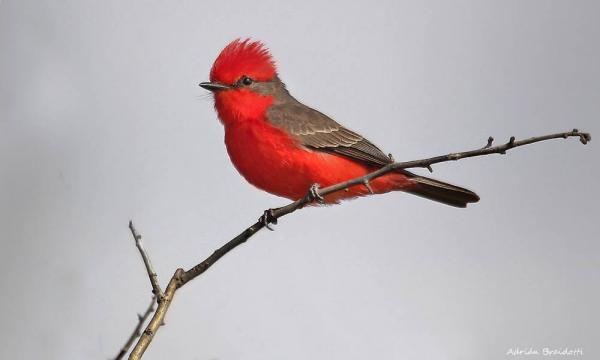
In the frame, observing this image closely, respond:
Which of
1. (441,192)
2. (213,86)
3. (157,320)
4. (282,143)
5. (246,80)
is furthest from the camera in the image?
(441,192)

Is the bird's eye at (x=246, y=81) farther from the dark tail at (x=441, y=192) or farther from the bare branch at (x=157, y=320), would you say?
the bare branch at (x=157, y=320)

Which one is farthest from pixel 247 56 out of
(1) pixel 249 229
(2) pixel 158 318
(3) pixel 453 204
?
(2) pixel 158 318

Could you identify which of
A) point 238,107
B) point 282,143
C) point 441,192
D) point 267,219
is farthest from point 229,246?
point 441,192

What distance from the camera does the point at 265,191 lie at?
4.93m

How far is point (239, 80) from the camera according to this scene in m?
5.16

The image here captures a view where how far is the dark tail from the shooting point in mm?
5375

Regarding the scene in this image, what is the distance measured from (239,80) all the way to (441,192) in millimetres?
1533

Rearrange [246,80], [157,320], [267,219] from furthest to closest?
[246,80], [267,219], [157,320]

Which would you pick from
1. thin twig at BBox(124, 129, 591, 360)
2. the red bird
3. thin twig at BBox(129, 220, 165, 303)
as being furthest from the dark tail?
thin twig at BBox(129, 220, 165, 303)

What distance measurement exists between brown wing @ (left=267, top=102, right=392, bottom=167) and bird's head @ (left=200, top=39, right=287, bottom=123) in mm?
140

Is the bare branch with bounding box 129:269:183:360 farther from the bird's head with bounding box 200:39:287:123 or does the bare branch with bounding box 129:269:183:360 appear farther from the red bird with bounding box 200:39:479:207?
the bird's head with bounding box 200:39:287:123

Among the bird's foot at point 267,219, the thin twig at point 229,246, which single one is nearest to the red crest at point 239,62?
the bird's foot at point 267,219

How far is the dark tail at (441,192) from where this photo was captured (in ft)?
17.6

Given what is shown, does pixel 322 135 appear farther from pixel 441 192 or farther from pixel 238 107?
pixel 441 192
